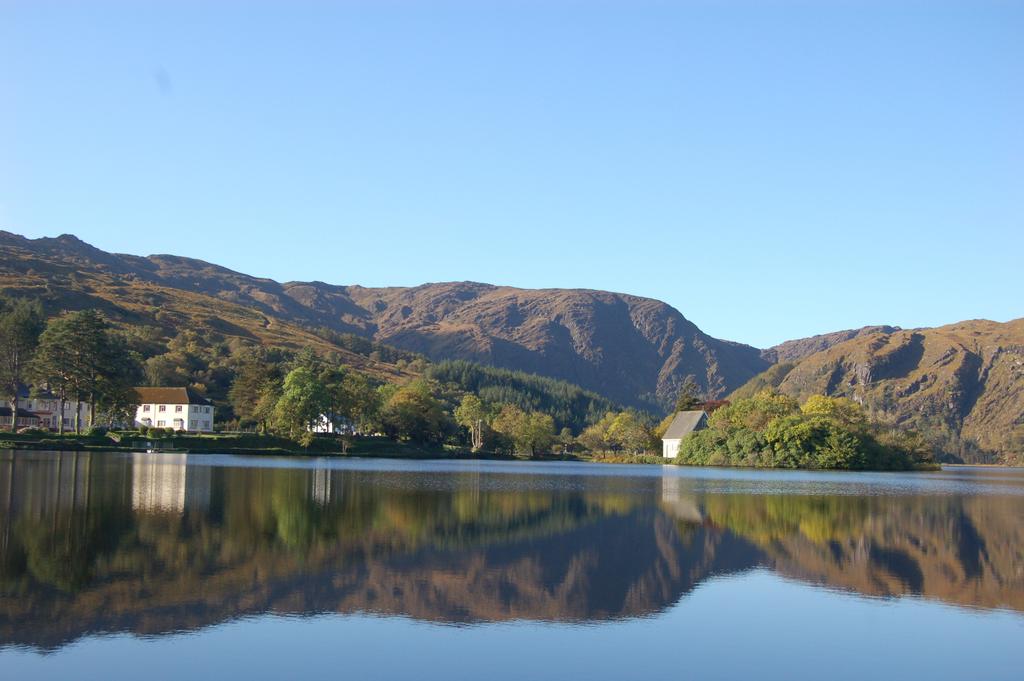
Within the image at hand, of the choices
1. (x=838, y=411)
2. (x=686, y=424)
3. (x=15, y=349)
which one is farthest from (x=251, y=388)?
(x=838, y=411)

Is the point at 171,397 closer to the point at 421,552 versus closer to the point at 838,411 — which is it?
the point at 838,411

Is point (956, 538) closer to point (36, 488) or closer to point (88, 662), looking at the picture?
point (88, 662)

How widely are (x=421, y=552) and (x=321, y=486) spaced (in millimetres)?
25313

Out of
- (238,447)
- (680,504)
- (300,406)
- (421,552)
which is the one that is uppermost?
(300,406)

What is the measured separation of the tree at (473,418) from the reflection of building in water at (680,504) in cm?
7617

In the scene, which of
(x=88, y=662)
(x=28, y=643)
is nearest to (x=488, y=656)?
(x=88, y=662)

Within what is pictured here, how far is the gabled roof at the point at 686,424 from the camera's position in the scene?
124312mm

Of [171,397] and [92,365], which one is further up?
[92,365]

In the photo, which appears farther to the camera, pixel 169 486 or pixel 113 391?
pixel 113 391

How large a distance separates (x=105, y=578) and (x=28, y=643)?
16.3ft

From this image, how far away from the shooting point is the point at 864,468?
10144 centimetres

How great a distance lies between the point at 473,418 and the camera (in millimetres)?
137750

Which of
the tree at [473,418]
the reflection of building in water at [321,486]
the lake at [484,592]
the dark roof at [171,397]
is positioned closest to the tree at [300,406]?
the dark roof at [171,397]

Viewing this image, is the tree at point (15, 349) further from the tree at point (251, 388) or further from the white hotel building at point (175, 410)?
the tree at point (251, 388)
